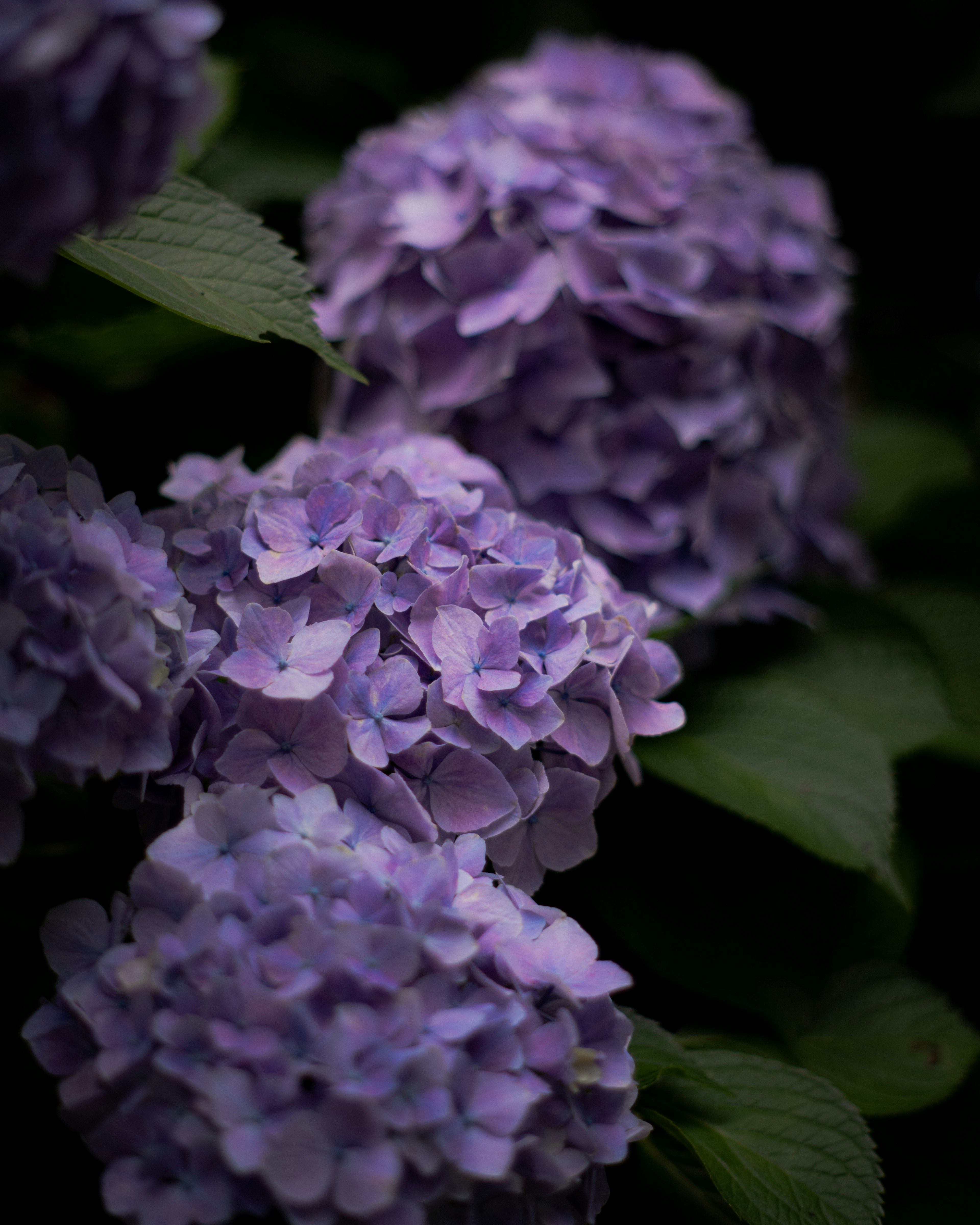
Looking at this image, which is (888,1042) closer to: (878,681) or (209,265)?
(878,681)

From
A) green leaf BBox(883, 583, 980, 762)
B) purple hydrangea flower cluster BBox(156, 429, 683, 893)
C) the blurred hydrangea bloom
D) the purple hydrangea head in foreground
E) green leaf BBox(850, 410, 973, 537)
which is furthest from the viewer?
green leaf BBox(850, 410, 973, 537)

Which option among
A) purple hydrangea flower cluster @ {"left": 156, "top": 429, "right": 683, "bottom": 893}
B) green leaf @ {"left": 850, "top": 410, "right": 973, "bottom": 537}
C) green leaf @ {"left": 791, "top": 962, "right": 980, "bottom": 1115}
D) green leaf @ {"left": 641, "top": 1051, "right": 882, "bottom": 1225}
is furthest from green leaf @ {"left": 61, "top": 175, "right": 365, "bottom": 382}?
green leaf @ {"left": 850, "top": 410, "right": 973, "bottom": 537}

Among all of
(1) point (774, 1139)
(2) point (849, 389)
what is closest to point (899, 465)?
(2) point (849, 389)

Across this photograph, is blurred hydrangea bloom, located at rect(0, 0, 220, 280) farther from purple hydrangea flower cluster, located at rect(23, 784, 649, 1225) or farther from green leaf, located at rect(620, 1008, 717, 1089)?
green leaf, located at rect(620, 1008, 717, 1089)

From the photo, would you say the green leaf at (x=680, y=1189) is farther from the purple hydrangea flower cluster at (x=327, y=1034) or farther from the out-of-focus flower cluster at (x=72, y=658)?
the out-of-focus flower cluster at (x=72, y=658)

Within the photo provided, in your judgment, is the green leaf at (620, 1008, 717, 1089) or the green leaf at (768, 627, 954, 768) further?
the green leaf at (768, 627, 954, 768)

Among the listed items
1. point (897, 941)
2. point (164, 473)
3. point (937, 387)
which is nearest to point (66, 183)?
point (164, 473)


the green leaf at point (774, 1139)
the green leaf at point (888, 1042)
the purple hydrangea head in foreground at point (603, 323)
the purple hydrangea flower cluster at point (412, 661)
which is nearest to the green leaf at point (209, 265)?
the purple hydrangea flower cluster at point (412, 661)
